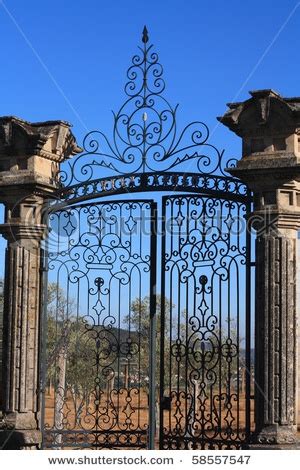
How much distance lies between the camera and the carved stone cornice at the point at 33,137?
890 cm

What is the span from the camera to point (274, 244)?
25.3 ft

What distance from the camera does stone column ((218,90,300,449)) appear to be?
24.5ft

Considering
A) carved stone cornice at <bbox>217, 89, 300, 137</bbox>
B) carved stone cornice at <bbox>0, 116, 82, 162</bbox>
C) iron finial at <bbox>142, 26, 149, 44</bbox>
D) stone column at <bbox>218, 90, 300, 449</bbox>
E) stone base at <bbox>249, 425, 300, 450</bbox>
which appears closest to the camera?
stone base at <bbox>249, 425, 300, 450</bbox>

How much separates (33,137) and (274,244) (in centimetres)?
331

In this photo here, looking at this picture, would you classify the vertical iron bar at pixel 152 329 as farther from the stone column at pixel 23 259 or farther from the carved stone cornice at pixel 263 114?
the stone column at pixel 23 259

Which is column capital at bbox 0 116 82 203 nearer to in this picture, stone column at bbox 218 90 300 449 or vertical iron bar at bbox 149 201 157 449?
vertical iron bar at bbox 149 201 157 449

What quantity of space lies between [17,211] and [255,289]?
129 inches

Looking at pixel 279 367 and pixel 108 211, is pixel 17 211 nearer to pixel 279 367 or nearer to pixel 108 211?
pixel 108 211

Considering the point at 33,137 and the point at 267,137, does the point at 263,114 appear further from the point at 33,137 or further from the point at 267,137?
the point at 33,137

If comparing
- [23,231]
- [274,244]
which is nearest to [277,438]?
[274,244]

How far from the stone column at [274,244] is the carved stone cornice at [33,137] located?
2.33 meters

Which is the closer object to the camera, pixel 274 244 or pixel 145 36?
pixel 274 244

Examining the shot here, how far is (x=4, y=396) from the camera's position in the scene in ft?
28.8

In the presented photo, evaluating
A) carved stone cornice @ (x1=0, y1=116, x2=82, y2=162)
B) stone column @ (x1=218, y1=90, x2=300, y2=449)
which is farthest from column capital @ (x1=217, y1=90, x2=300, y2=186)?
carved stone cornice @ (x1=0, y1=116, x2=82, y2=162)
